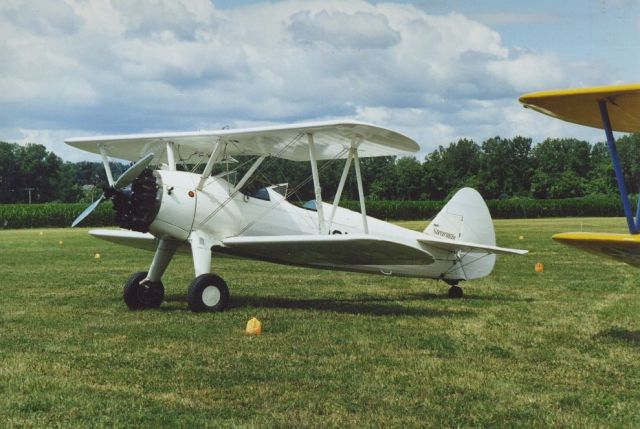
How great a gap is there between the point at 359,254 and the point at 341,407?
5.62 metres

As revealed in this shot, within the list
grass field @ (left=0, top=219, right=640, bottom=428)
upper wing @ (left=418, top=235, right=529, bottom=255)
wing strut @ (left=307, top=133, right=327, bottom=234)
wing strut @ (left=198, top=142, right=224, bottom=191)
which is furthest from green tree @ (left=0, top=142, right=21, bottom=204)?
wing strut @ (left=307, top=133, right=327, bottom=234)

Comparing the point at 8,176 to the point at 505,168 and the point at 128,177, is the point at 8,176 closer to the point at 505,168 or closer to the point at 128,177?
the point at 505,168

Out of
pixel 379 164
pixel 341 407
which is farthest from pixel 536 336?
pixel 379 164

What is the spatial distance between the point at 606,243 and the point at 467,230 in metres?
5.48

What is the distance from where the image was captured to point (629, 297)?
492 inches

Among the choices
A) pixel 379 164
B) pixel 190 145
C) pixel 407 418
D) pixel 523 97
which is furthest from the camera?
pixel 379 164

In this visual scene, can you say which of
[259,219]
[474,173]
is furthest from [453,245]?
[474,173]

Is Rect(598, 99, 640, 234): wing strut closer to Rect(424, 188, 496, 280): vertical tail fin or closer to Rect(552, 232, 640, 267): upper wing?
Rect(552, 232, 640, 267): upper wing

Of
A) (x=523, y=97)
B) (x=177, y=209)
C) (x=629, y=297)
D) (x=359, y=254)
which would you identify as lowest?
(x=629, y=297)

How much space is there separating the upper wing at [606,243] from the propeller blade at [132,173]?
17.7 feet

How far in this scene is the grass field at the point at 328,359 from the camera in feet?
17.6

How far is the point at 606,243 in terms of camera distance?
25.3 ft

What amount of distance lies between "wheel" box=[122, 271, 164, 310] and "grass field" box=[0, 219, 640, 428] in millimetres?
262

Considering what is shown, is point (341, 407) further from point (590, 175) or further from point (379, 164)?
point (590, 175)
